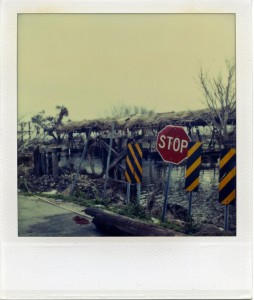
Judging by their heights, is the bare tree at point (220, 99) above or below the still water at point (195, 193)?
above

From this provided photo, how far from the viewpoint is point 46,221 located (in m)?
2.84

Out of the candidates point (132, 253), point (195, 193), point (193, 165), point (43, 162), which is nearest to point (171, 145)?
point (193, 165)

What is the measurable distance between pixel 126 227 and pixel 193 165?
618 millimetres

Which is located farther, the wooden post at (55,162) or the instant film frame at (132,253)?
the wooden post at (55,162)

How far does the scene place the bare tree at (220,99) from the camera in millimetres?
2801

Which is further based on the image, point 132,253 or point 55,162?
point 55,162

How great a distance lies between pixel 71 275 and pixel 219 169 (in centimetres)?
122

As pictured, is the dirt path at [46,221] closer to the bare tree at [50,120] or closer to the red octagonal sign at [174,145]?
the bare tree at [50,120]

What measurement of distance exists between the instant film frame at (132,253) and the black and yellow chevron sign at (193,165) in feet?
0.89

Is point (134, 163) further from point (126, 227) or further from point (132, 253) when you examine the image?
point (132, 253)

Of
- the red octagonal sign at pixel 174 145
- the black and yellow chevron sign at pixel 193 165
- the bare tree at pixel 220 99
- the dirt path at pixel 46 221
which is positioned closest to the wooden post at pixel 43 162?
the dirt path at pixel 46 221

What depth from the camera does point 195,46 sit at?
2.79 m

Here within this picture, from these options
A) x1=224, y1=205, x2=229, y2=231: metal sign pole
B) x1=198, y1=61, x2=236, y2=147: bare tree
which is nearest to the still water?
x1=224, y1=205, x2=229, y2=231: metal sign pole
